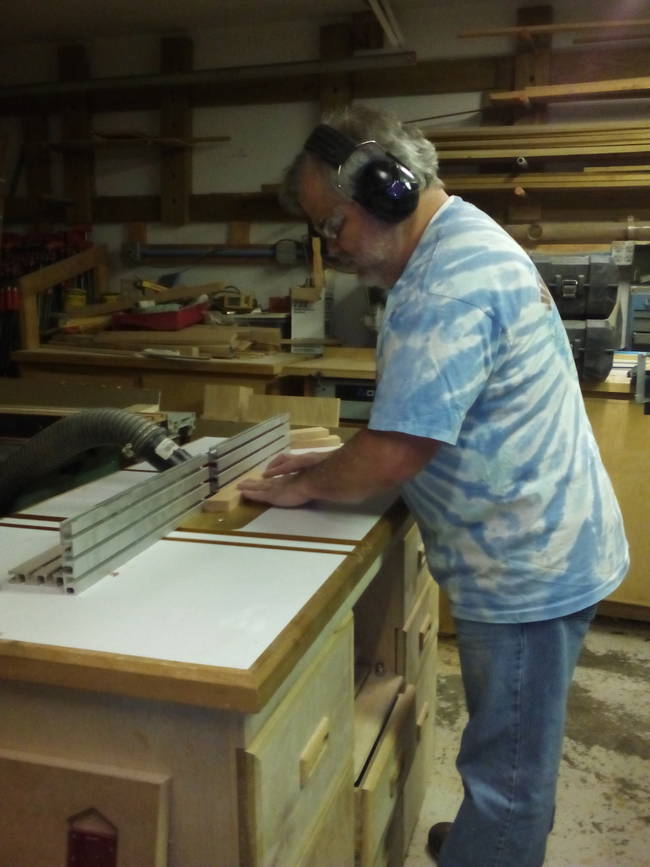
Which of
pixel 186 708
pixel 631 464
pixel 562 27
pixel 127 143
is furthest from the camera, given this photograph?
pixel 127 143

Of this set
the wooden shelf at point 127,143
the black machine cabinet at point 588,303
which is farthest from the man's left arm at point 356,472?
the wooden shelf at point 127,143

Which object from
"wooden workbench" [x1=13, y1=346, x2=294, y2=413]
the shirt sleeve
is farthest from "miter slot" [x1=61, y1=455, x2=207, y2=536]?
"wooden workbench" [x1=13, y1=346, x2=294, y2=413]

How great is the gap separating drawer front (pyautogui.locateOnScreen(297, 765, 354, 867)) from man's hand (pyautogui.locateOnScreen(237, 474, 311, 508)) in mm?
443

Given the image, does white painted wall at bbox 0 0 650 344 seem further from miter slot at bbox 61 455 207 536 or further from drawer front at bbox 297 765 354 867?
drawer front at bbox 297 765 354 867

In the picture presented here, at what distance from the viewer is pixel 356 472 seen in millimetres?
1207

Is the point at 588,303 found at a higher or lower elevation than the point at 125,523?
higher

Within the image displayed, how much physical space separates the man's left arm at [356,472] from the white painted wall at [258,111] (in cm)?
212

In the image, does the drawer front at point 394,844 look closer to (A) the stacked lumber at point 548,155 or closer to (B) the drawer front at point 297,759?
(B) the drawer front at point 297,759

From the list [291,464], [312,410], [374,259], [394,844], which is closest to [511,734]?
[394,844]

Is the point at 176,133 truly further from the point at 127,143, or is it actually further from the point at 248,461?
the point at 248,461

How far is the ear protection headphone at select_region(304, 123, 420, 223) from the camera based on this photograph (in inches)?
47.3

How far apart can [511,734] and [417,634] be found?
1.30ft

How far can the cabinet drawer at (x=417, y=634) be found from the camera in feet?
5.10

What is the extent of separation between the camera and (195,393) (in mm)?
3117
